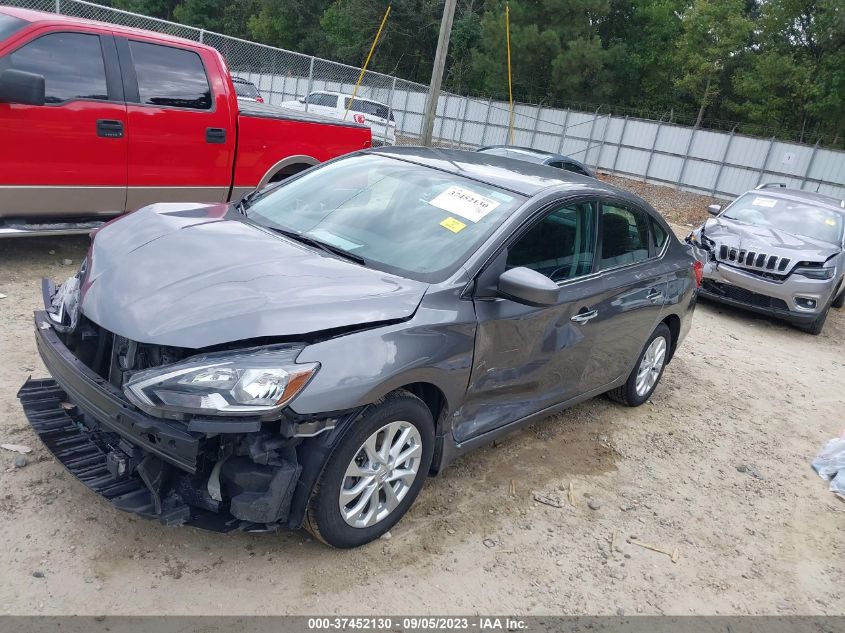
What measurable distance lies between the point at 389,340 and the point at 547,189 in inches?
61.3

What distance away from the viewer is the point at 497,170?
4.16 metres

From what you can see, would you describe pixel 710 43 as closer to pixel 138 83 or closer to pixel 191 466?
pixel 138 83

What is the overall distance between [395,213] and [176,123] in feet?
10.9

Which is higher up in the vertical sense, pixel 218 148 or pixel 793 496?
pixel 218 148

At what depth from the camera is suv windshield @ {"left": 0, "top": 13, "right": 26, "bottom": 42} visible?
16.9ft

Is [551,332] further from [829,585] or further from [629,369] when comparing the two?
[829,585]

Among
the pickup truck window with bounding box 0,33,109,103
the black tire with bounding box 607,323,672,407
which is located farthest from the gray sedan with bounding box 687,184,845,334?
the pickup truck window with bounding box 0,33,109,103

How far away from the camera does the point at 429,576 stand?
3035 millimetres

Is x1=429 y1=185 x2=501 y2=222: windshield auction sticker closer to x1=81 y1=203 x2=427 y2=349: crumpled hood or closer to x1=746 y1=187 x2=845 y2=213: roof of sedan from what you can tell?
x1=81 y1=203 x2=427 y2=349: crumpled hood

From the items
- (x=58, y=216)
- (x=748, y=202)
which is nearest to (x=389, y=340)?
(x=58, y=216)

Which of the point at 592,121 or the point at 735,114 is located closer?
the point at 592,121

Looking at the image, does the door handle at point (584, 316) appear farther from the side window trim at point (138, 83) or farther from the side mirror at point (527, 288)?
the side window trim at point (138, 83)

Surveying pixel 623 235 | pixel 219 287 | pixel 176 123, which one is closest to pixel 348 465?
pixel 219 287

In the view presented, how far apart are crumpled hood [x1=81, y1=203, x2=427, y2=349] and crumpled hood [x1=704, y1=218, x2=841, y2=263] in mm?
7101
